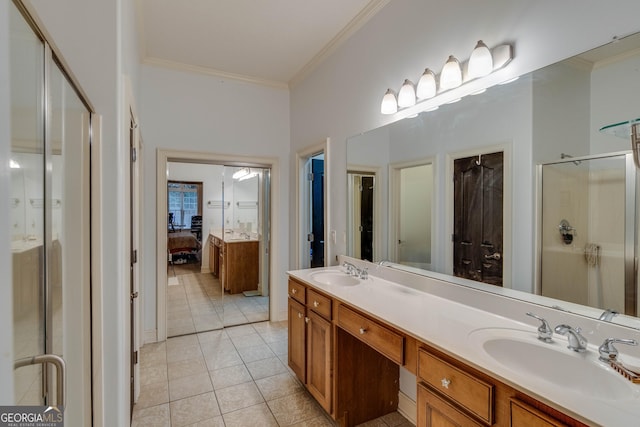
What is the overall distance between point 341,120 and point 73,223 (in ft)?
6.96

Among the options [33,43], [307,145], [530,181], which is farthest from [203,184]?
[530,181]

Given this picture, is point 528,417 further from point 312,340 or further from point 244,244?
point 244,244

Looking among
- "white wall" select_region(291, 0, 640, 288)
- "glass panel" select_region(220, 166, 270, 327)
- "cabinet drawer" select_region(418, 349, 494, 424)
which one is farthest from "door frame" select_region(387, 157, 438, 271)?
"glass panel" select_region(220, 166, 270, 327)

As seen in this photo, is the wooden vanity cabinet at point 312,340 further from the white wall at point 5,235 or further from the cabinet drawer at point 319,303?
the white wall at point 5,235

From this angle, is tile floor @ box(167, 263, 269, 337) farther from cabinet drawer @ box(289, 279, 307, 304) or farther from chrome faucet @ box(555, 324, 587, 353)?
chrome faucet @ box(555, 324, 587, 353)

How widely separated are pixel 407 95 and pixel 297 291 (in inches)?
62.5

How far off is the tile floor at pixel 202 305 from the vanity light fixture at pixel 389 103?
2915 mm

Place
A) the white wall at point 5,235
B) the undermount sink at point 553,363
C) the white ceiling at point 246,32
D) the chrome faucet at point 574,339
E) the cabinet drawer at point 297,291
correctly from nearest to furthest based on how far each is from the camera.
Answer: the white wall at point 5,235, the undermount sink at point 553,363, the chrome faucet at point 574,339, the cabinet drawer at point 297,291, the white ceiling at point 246,32

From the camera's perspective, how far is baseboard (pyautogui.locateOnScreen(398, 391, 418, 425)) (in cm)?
202

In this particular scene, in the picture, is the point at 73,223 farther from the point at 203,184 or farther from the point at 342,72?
the point at 203,184

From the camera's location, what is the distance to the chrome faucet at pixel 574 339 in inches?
42.8

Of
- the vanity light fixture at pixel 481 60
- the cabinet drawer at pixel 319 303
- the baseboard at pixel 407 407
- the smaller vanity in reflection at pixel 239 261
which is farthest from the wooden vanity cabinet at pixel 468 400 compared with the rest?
the smaller vanity in reflection at pixel 239 261

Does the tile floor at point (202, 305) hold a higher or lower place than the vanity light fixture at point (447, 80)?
lower

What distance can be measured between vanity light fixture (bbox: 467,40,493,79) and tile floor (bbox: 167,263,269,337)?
3.44 metres
